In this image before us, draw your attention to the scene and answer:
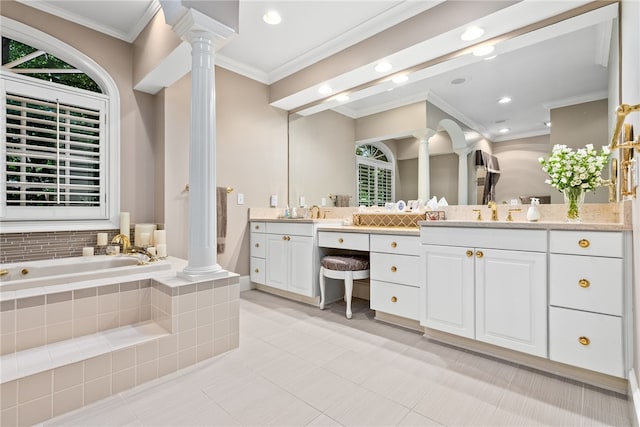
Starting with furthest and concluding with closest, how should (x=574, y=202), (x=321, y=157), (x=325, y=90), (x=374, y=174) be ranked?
1. (x=321, y=157)
2. (x=325, y=90)
3. (x=374, y=174)
4. (x=574, y=202)

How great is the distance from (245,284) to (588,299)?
3.15m

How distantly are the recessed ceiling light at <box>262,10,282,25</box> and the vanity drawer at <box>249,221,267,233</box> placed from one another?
202cm

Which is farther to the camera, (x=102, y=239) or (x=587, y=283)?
(x=102, y=239)

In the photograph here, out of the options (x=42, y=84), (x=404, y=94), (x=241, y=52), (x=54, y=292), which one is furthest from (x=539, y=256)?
(x=42, y=84)

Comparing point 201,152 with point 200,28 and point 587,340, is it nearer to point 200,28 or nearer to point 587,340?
point 200,28

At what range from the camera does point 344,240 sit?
9.48 ft

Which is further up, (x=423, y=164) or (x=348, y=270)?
(x=423, y=164)

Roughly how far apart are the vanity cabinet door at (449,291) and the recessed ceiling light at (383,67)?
5.62 feet

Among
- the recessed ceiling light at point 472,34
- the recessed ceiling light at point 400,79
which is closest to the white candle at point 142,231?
the recessed ceiling light at point 400,79

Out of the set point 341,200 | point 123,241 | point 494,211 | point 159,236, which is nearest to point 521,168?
point 494,211

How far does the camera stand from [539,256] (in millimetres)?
1793

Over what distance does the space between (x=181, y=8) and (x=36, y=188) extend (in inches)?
79.3

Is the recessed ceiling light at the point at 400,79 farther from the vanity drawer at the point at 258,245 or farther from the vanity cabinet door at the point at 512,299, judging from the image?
the vanity drawer at the point at 258,245

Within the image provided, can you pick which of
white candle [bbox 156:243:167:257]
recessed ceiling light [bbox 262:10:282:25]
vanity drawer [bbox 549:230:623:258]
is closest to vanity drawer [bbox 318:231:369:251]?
vanity drawer [bbox 549:230:623:258]
